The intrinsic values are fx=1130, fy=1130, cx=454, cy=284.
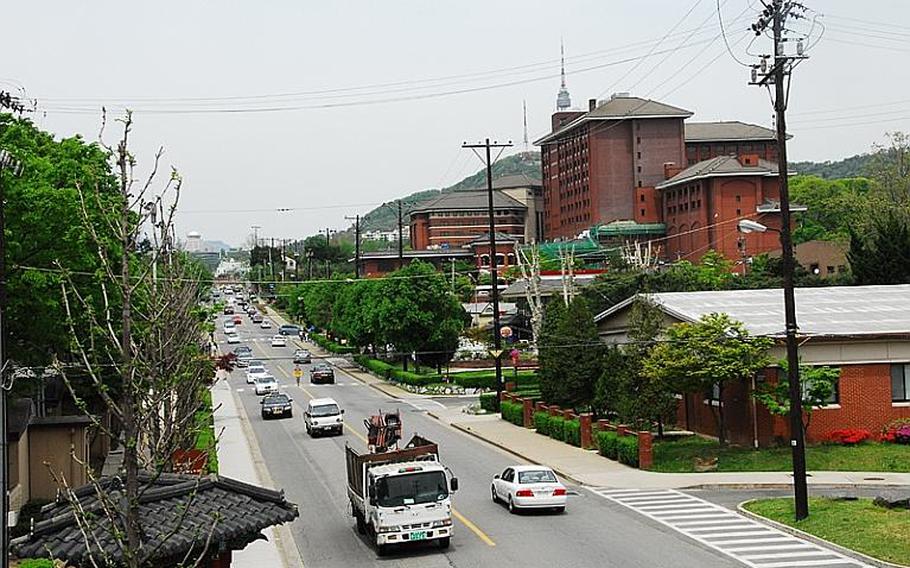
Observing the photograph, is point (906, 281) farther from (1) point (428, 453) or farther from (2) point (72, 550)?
(2) point (72, 550)

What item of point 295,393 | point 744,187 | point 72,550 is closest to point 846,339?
point 72,550

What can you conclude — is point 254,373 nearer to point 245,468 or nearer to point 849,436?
point 245,468

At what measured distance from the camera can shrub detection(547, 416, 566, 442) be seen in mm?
46000

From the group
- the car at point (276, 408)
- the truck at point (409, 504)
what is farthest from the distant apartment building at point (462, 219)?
the truck at point (409, 504)

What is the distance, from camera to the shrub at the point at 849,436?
38406 mm

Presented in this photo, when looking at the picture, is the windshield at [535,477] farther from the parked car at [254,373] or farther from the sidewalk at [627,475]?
the parked car at [254,373]

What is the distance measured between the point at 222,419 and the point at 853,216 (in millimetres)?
80819

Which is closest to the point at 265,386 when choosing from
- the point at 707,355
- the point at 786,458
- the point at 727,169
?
the point at 707,355

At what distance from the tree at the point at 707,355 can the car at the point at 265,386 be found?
37.9m

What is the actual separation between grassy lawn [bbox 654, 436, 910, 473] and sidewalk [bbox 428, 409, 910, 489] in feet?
2.55

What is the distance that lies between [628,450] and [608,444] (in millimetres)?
1923

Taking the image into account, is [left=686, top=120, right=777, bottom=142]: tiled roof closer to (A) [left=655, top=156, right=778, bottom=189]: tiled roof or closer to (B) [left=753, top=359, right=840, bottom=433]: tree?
(A) [left=655, top=156, right=778, bottom=189]: tiled roof

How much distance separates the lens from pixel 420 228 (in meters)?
188

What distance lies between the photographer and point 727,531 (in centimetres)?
2642
